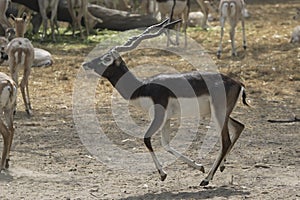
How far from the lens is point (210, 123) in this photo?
10.1m

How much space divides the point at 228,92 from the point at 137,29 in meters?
11.5

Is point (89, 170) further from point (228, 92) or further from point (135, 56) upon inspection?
point (135, 56)

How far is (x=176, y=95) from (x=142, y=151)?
63.8 inches

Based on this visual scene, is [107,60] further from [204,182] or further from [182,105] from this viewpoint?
[204,182]

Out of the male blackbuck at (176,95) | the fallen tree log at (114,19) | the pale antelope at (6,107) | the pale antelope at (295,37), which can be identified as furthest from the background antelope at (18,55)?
the fallen tree log at (114,19)

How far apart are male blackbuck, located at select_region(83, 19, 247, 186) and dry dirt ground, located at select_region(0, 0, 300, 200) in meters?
0.33

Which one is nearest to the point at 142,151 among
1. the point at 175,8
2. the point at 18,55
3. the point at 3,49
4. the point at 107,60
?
the point at 107,60

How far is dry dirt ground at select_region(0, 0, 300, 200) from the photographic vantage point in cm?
698

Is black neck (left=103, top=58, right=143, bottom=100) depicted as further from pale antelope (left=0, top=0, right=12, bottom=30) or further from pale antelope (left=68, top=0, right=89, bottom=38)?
pale antelope (left=68, top=0, right=89, bottom=38)

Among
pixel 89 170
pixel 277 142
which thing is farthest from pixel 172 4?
pixel 89 170

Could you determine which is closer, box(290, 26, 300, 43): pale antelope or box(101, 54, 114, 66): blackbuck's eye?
box(101, 54, 114, 66): blackbuck's eye

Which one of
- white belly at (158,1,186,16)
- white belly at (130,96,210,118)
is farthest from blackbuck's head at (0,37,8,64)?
white belly at (158,1,186,16)

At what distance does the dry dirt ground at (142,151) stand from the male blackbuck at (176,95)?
0.33m

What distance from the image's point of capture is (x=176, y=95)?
713cm
